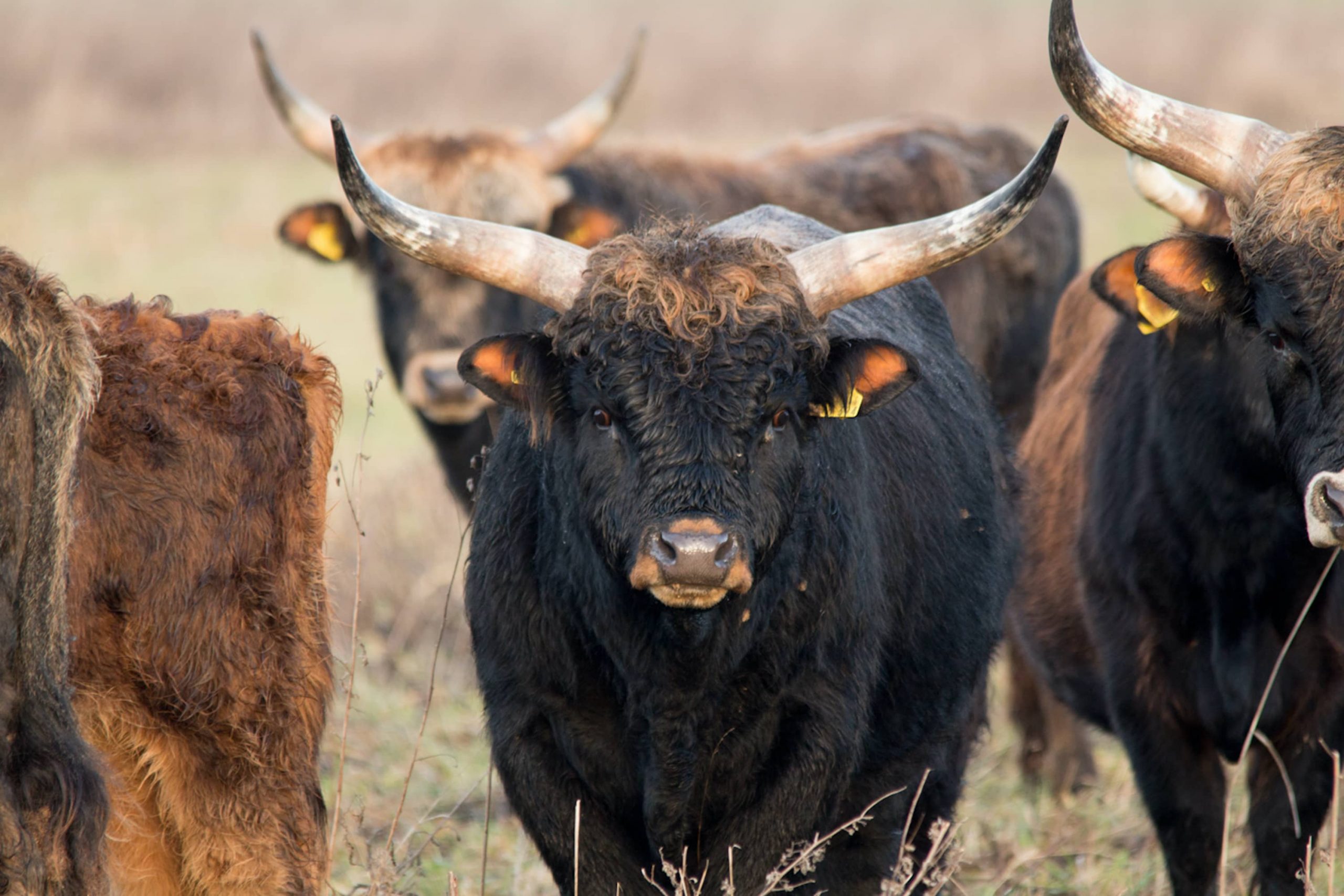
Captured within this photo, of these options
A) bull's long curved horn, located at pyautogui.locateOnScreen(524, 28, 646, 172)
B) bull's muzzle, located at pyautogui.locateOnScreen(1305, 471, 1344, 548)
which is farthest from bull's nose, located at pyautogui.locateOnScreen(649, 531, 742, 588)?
bull's long curved horn, located at pyautogui.locateOnScreen(524, 28, 646, 172)

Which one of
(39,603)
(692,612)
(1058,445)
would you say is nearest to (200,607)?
(39,603)

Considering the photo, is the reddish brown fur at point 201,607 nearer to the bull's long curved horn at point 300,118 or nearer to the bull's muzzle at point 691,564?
the bull's muzzle at point 691,564

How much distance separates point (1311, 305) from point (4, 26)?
82.6 ft

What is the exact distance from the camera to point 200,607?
3.34 m

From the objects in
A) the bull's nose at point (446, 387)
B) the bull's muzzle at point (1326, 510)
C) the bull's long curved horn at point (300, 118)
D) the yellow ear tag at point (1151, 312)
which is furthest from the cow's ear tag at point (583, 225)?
the bull's muzzle at point (1326, 510)

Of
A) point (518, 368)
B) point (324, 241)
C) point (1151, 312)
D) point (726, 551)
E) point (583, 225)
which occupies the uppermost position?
point (324, 241)

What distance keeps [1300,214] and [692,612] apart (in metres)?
1.83

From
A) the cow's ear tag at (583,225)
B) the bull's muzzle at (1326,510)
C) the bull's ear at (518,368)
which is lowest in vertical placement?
the bull's muzzle at (1326,510)

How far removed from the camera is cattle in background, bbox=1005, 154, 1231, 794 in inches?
202

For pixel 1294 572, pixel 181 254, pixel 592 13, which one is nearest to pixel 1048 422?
pixel 1294 572

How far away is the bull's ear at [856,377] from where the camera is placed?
362 cm

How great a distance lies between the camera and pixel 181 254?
1834cm

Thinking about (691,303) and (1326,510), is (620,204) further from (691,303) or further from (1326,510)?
(1326,510)

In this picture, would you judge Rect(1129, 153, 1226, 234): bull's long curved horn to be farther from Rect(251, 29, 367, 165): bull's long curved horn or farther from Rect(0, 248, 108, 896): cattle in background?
Rect(251, 29, 367, 165): bull's long curved horn
